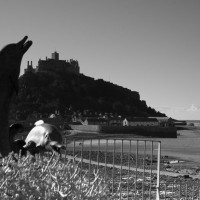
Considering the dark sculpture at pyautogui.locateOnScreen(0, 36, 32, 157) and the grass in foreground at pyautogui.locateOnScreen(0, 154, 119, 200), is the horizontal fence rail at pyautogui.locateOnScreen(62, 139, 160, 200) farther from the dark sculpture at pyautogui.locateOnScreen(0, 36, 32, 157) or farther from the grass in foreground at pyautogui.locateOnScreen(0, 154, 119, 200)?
the dark sculpture at pyautogui.locateOnScreen(0, 36, 32, 157)

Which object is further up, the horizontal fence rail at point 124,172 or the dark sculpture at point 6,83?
the dark sculpture at point 6,83

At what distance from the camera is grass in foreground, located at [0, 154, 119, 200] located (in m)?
2.48

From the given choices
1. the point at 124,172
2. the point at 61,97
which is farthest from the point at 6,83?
the point at 61,97

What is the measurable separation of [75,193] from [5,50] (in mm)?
2074

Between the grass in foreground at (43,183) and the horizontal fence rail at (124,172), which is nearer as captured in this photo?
the grass in foreground at (43,183)

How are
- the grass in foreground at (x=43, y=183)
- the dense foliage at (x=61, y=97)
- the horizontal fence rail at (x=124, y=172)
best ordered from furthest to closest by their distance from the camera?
1. the dense foliage at (x=61, y=97)
2. the horizontal fence rail at (x=124, y=172)
3. the grass in foreground at (x=43, y=183)

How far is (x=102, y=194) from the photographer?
2.78 metres

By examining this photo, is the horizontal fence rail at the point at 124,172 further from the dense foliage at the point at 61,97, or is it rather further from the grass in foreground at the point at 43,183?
the dense foliage at the point at 61,97

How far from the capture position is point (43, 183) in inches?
101

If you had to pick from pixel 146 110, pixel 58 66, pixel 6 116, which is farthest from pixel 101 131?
pixel 6 116

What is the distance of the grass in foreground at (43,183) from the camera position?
2480mm

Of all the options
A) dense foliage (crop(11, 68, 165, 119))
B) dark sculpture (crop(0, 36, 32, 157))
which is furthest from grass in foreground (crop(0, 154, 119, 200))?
dense foliage (crop(11, 68, 165, 119))

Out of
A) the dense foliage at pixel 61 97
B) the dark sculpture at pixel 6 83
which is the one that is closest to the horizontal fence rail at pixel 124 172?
the dark sculpture at pixel 6 83

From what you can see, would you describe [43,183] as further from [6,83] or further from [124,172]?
[124,172]
